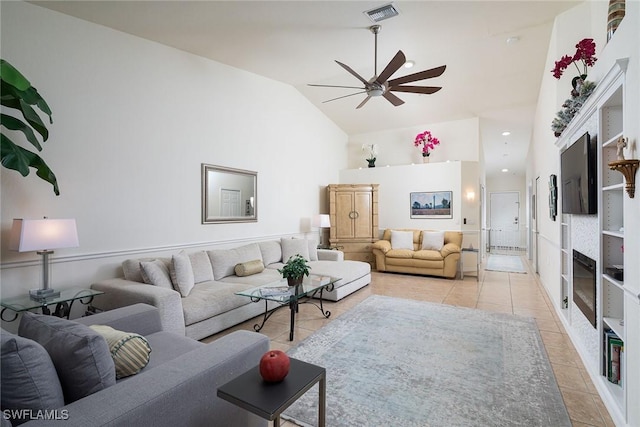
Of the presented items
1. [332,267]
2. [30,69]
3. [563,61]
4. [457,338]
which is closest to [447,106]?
[563,61]

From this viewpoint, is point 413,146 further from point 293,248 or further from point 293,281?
point 293,281

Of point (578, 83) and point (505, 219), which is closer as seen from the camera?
point (578, 83)

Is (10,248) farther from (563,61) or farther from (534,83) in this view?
(534,83)

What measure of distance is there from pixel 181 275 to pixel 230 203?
1.64m

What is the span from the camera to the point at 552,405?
2045 millimetres

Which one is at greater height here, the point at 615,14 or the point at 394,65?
the point at 394,65

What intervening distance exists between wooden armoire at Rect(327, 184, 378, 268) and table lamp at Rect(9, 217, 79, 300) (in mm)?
4829

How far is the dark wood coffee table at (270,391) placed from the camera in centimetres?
110

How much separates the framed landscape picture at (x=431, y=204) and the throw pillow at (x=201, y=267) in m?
4.75

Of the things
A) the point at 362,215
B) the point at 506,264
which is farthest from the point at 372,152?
the point at 506,264

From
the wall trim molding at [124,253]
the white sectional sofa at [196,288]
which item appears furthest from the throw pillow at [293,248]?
the white sectional sofa at [196,288]

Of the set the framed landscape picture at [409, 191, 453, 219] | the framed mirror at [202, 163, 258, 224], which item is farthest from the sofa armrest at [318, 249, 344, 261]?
the framed landscape picture at [409, 191, 453, 219]

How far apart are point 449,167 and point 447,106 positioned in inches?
48.9

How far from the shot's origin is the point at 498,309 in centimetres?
409
